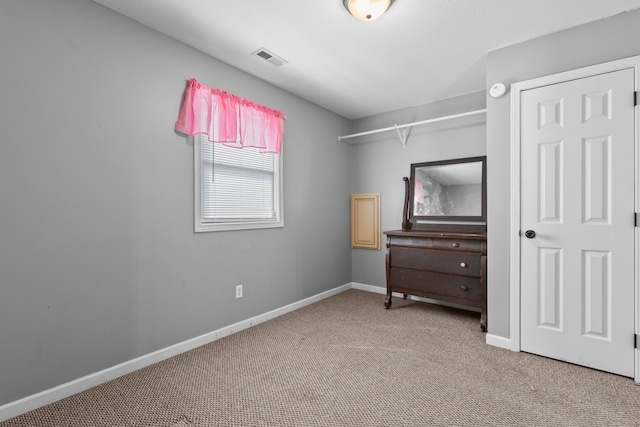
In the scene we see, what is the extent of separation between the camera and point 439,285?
2.96 meters

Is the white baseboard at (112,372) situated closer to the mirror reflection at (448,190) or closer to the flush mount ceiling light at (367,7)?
the mirror reflection at (448,190)

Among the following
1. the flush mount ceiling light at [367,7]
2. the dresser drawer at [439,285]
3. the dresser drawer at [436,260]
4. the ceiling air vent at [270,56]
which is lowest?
the dresser drawer at [439,285]

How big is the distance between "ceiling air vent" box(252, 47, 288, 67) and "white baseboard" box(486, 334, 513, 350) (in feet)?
9.50

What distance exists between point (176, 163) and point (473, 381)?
257 centimetres

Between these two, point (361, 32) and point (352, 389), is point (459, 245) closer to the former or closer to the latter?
point (352, 389)

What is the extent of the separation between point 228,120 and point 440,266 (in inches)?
94.7

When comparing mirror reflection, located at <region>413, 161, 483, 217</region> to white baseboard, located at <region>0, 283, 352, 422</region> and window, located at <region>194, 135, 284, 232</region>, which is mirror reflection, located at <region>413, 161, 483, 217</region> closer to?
window, located at <region>194, 135, 284, 232</region>

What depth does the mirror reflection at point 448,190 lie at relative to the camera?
322cm

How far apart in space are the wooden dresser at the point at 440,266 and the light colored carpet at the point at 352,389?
15.9 inches

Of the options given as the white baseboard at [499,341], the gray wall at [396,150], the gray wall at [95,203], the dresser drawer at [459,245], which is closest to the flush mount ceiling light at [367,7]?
the gray wall at [95,203]

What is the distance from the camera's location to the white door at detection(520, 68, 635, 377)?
193 cm

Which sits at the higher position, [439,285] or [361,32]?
[361,32]

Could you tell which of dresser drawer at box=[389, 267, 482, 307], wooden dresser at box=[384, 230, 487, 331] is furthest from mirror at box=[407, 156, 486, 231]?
dresser drawer at box=[389, 267, 482, 307]

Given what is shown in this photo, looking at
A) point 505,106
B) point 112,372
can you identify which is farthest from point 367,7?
point 112,372
